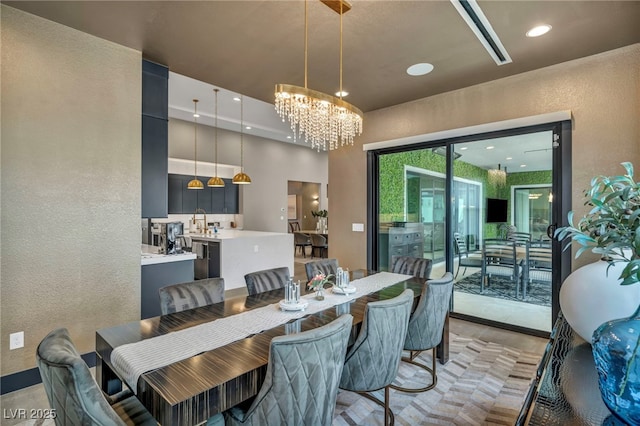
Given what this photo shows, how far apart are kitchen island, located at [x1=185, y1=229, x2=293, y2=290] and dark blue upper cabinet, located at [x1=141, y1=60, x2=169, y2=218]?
219 cm

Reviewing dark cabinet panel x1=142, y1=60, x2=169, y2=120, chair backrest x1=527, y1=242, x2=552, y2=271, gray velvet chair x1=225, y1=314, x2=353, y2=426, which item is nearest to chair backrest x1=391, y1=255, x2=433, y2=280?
chair backrest x1=527, y1=242, x2=552, y2=271

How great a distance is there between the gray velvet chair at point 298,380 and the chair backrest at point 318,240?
7347mm

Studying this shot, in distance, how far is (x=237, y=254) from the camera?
5688 millimetres

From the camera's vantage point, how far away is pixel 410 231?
15.2ft

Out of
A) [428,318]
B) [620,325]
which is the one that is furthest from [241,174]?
[620,325]

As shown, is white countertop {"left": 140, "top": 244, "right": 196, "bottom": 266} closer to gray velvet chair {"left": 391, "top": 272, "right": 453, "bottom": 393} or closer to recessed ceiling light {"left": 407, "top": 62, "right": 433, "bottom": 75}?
gray velvet chair {"left": 391, "top": 272, "right": 453, "bottom": 393}

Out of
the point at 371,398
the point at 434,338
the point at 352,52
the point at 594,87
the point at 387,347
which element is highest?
the point at 352,52

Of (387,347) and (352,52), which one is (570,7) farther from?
(387,347)

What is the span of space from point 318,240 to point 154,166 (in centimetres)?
596

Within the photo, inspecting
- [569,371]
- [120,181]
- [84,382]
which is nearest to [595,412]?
[569,371]

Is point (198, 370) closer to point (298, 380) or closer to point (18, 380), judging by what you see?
point (298, 380)

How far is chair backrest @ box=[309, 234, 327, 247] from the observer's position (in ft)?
29.0

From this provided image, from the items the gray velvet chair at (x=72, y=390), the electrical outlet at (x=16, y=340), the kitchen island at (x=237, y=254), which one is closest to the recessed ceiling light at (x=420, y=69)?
the gray velvet chair at (x=72, y=390)

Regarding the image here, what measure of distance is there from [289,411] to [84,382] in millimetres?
749
